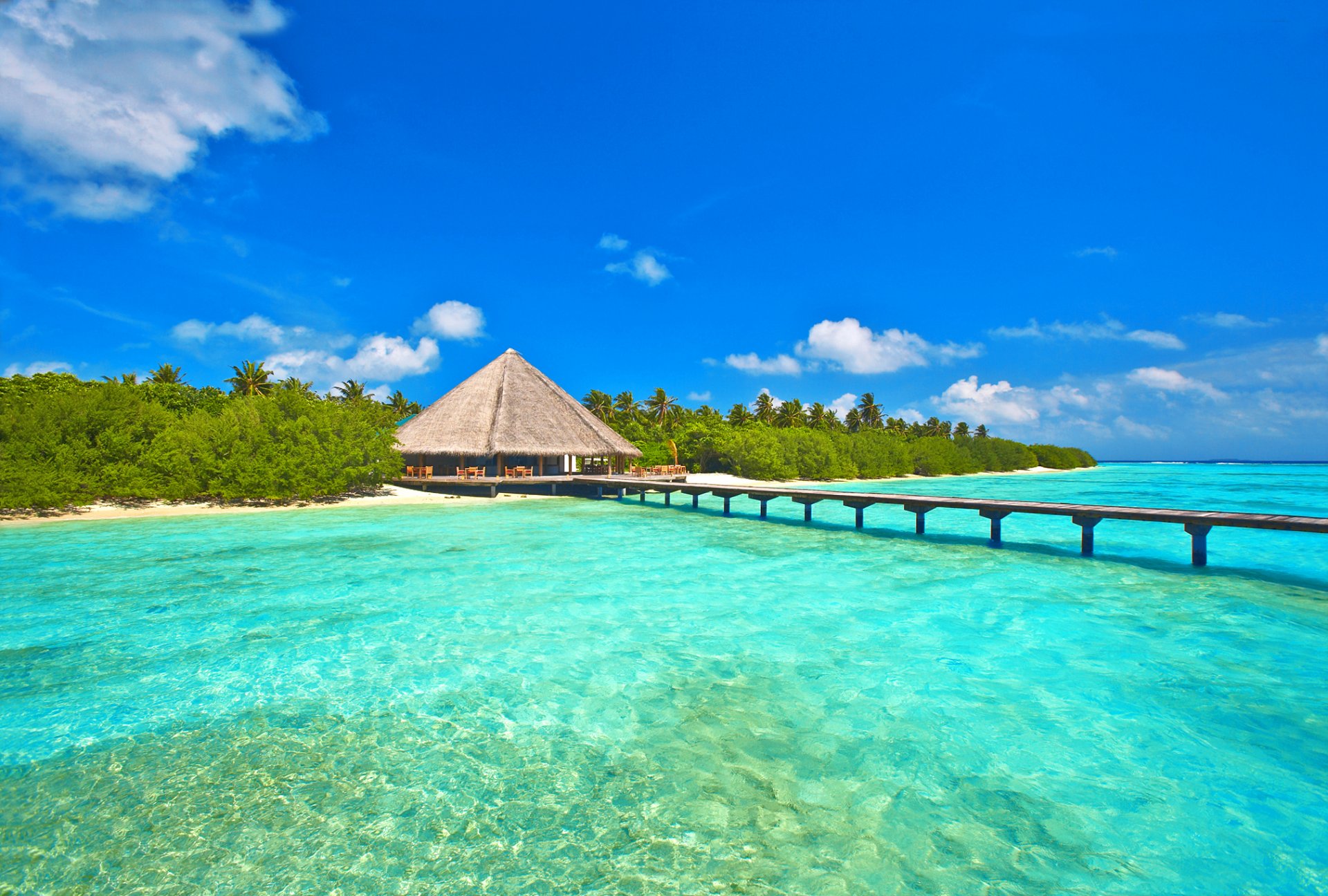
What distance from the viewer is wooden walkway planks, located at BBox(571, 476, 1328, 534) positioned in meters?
11.4

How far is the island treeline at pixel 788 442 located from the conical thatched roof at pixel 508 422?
895 centimetres

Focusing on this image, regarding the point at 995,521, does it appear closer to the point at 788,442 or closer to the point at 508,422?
the point at 508,422

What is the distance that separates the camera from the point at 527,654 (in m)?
7.30

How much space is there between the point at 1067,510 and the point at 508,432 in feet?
75.1

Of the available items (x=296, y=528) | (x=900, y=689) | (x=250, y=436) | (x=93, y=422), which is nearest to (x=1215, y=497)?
(x=900, y=689)

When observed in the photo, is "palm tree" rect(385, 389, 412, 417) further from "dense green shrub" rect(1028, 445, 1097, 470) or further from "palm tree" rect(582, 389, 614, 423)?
"dense green shrub" rect(1028, 445, 1097, 470)

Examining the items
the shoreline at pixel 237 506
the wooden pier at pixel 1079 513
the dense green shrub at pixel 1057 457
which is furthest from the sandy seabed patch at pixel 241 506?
the dense green shrub at pixel 1057 457

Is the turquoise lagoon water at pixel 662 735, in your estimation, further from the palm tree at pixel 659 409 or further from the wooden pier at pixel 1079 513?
the palm tree at pixel 659 409

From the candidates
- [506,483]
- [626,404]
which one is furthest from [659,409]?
[506,483]

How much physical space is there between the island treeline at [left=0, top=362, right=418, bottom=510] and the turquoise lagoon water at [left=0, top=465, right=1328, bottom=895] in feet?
45.6

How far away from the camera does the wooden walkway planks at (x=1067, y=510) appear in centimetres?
1135

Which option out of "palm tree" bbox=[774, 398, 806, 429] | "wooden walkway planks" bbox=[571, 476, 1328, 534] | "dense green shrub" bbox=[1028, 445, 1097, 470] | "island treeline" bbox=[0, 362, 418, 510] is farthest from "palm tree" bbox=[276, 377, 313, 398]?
"dense green shrub" bbox=[1028, 445, 1097, 470]

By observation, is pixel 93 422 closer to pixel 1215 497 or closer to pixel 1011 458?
pixel 1215 497

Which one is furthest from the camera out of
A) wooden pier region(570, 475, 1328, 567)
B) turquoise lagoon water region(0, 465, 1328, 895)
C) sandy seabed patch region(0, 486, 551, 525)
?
sandy seabed patch region(0, 486, 551, 525)
